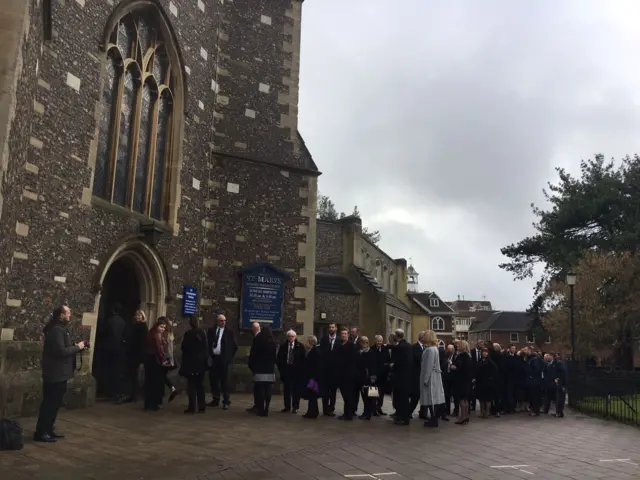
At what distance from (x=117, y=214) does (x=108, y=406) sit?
3706 millimetres

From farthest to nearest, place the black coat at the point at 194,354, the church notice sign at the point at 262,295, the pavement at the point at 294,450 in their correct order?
the church notice sign at the point at 262,295 → the black coat at the point at 194,354 → the pavement at the point at 294,450

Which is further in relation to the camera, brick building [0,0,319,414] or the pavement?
brick building [0,0,319,414]

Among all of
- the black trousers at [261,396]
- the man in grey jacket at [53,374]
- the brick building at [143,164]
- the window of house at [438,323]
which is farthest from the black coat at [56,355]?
the window of house at [438,323]

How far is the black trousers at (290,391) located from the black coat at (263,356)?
820 mm

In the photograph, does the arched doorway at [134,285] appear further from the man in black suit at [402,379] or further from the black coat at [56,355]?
the man in black suit at [402,379]

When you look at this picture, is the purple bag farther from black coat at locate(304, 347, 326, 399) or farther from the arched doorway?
the arched doorway

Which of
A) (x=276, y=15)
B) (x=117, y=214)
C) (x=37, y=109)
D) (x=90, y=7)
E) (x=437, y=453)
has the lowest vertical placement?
(x=437, y=453)

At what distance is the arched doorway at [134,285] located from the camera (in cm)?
1252

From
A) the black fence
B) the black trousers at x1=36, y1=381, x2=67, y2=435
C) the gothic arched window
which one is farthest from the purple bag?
the black fence

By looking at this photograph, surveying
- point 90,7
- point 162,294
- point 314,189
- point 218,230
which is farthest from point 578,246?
point 90,7

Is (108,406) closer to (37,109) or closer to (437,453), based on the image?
(37,109)

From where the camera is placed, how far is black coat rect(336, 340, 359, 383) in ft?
36.1

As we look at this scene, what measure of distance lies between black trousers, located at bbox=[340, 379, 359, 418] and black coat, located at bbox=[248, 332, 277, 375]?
1.36 metres

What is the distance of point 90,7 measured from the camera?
11.2 meters
